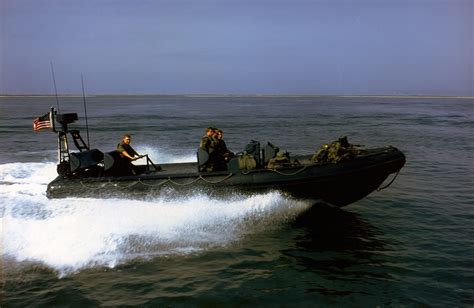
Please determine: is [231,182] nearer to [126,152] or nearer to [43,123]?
[126,152]

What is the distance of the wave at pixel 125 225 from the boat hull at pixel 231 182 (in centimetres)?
20

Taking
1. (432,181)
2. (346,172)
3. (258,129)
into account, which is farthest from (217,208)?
(258,129)

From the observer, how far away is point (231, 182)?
10.1 meters

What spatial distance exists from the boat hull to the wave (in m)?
0.20

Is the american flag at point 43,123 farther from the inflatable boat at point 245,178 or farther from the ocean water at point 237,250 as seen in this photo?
the ocean water at point 237,250

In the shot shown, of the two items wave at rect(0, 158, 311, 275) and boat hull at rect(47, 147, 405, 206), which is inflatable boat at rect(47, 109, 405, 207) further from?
wave at rect(0, 158, 311, 275)

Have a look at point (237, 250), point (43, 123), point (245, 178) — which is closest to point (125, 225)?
point (237, 250)

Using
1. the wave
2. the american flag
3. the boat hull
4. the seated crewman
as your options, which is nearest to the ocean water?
the wave

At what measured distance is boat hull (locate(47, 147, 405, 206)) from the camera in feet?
33.2

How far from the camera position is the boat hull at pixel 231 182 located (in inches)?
399

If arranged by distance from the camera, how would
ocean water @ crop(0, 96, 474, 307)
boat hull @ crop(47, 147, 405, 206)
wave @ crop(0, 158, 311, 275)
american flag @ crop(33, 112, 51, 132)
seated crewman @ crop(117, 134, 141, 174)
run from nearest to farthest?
ocean water @ crop(0, 96, 474, 307) → wave @ crop(0, 158, 311, 275) → boat hull @ crop(47, 147, 405, 206) → american flag @ crop(33, 112, 51, 132) → seated crewman @ crop(117, 134, 141, 174)

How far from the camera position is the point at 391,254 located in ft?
28.4

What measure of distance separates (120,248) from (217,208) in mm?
2451

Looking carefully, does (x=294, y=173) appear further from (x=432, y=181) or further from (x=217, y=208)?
(x=432, y=181)
